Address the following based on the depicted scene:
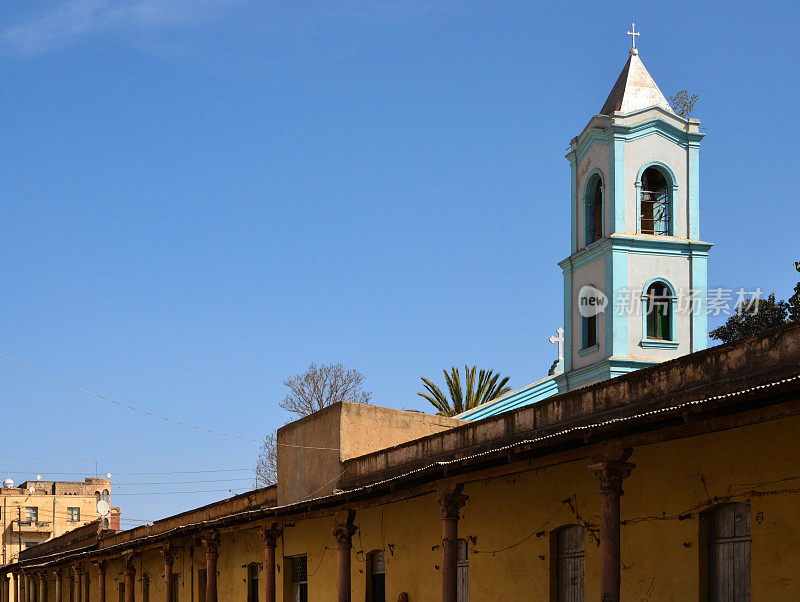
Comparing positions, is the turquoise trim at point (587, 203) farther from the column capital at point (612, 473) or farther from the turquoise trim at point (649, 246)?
the column capital at point (612, 473)

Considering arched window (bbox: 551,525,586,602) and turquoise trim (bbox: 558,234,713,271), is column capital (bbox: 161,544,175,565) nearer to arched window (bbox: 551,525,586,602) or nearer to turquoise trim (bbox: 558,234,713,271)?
turquoise trim (bbox: 558,234,713,271)

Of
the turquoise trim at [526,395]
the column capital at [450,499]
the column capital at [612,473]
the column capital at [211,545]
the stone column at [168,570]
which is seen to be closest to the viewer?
the column capital at [612,473]

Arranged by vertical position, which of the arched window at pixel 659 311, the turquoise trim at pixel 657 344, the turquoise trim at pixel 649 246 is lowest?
the turquoise trim at pixel 657 344

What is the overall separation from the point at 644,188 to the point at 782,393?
23.3m

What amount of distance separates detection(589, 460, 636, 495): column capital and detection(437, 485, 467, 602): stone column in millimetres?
3559

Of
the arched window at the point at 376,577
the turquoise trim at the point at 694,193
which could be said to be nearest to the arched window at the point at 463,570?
the arched window at the point at 376,577

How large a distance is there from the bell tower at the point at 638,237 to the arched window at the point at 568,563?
51.8ft

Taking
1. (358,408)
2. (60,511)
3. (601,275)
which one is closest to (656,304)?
(601,275)

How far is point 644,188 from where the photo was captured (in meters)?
32.0

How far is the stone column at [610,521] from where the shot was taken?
38.4 feet

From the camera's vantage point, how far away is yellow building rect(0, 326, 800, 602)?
36.8 ft

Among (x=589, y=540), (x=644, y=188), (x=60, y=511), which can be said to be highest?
(x=644, y=188)

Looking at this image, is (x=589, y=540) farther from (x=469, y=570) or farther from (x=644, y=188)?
(x=644, y=188)

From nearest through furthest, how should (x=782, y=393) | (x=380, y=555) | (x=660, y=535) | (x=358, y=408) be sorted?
(x=782, y=393), (x=660, y=535), (x=380, y=555), (x=358, y=408)
